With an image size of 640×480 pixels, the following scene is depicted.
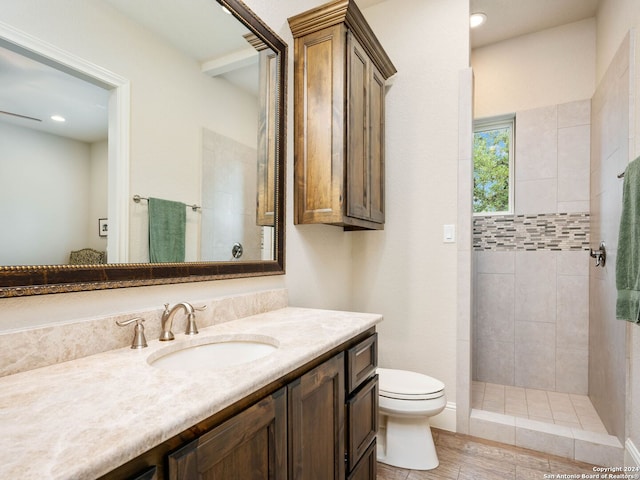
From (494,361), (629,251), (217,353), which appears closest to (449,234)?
(629,251)

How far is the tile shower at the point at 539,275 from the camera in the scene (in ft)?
8.54

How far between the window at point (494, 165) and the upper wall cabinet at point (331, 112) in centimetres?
153

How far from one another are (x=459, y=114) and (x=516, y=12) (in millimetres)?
1053

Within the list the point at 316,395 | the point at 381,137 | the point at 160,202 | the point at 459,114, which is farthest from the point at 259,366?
the point at 459,114

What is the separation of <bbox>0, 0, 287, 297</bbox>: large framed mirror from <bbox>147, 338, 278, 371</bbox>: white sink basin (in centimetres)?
24

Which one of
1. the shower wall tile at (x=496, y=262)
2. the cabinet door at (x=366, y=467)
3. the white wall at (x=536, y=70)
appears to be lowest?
the cabinet door at (x=366, y=467)

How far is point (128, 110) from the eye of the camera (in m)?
1.07

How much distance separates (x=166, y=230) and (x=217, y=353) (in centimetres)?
45

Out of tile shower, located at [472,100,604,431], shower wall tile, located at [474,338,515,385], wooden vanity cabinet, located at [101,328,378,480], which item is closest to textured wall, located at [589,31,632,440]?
tile shower, located at [472,100,604,431]

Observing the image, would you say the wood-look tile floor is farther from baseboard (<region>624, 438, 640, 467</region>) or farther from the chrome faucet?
the chrome faucet

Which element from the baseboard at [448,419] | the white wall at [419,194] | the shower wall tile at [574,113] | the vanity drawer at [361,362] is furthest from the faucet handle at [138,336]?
the shower wall tile at [574,113]

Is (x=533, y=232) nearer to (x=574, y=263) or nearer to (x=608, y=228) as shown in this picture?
(x=574, y=263)

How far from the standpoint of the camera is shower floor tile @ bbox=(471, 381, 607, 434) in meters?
2.15

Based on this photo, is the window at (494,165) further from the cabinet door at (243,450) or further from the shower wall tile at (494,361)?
the cabinet door at (243,450)
